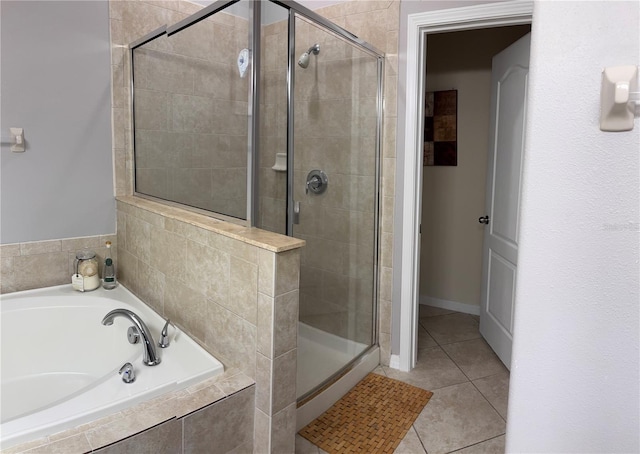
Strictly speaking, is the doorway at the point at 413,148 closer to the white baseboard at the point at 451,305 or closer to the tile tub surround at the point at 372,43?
the tile tub surround at the point at 372,43

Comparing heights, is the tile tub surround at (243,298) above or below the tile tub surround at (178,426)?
above

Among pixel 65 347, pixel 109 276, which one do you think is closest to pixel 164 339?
pixel 65 347

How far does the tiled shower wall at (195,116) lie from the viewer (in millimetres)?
1944

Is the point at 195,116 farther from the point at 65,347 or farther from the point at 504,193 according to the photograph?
the point at 504,193

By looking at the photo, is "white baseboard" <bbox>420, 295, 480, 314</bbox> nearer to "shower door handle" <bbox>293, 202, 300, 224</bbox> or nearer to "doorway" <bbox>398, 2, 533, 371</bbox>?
"doorway" <bbox>398, 2, 533, 371</bbox>

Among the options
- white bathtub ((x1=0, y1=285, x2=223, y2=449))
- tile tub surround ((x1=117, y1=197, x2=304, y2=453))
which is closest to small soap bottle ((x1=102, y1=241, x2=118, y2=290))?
white bathtub ((x1=0, y1=285, x2=223, y2=449))

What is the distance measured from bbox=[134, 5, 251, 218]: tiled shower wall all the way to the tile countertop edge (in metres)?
0.07

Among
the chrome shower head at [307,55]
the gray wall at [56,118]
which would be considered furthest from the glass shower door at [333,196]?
the gray wall at [56,118]

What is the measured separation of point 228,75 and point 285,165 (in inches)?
18.8

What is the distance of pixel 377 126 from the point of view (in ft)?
8.56

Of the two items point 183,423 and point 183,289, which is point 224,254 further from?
point 183,423

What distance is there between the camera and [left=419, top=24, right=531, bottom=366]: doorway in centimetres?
359

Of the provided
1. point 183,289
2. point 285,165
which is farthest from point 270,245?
point 183,289

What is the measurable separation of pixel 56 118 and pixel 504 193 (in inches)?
103
